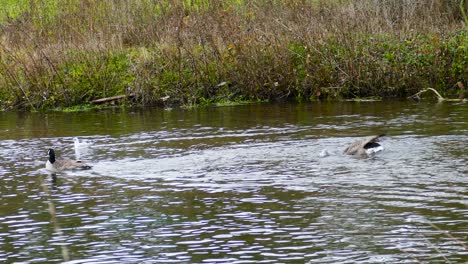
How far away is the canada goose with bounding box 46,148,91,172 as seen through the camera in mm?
17250

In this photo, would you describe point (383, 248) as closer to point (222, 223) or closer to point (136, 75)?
point (222, 223)

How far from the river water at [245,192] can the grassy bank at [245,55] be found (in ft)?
11.1

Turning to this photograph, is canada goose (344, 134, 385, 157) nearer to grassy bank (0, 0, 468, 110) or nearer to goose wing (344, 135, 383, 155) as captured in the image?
goose wing (344, 135, 383, 155)

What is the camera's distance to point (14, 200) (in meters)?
14.5

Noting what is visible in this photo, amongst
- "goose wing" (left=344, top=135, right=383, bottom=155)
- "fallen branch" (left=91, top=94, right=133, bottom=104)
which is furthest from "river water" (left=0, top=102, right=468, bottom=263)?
"fallen branch" (left=91, top=94, right=133, bottom=104)

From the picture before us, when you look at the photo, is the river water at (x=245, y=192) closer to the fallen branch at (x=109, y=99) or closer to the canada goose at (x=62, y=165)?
the canada goose at (x=62, y=165)

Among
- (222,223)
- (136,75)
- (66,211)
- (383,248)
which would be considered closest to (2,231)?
(66,211)

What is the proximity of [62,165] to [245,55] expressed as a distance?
36.7 feet

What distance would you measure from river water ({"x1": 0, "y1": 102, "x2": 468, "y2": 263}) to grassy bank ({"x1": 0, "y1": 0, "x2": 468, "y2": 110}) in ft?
11.1

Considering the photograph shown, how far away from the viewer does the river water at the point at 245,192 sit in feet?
35.0

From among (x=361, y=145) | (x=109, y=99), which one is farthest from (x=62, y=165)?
(x=109, y=99)

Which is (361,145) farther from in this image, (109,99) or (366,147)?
(109,99)

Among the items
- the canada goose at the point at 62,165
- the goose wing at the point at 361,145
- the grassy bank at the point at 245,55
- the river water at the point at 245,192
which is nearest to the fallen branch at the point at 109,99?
the grassy bank at the point at 245,55

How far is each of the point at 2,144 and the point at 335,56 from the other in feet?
35.0
